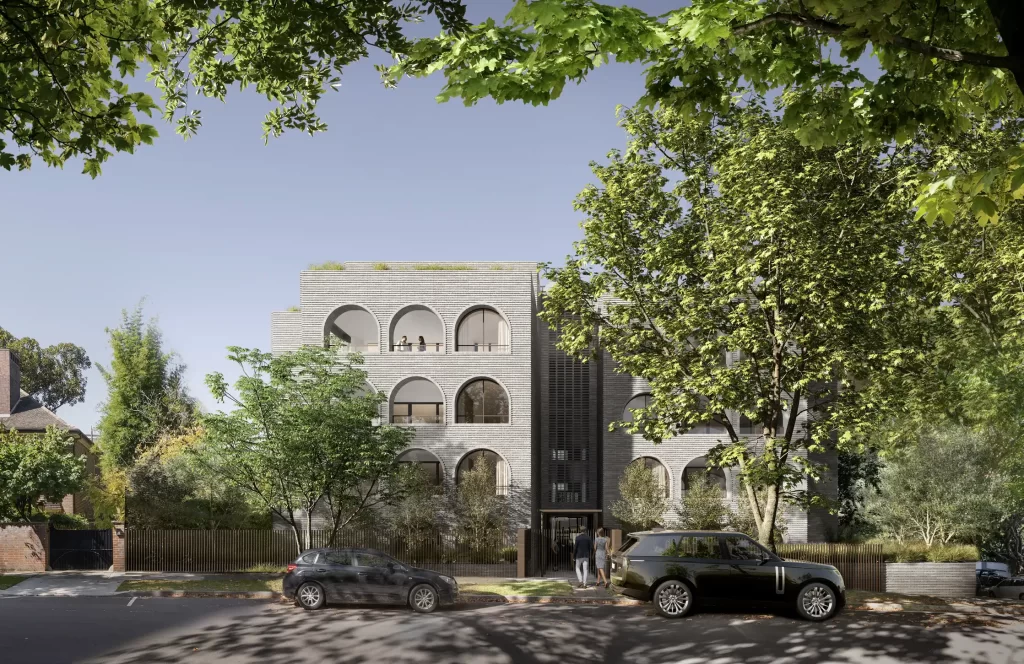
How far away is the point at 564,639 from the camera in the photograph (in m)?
15.5

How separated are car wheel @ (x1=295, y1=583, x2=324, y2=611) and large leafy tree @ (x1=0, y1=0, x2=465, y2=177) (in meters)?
12.4

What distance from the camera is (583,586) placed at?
23922 millimetres

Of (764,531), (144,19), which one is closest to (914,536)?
(764,531)

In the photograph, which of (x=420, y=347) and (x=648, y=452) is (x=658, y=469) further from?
(x=420, y=347)

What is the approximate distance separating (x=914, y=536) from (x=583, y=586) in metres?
12.2

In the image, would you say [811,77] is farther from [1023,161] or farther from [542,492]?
[542,492]

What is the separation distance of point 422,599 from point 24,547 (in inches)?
679

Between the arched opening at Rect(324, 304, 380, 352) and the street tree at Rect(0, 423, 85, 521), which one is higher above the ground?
the arched opening at Rect(324, 304, 380, 352)

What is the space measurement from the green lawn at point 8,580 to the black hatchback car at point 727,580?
17.8 meters

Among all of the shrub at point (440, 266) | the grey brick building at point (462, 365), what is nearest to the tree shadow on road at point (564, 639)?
the grey brick building at point (462, 365)

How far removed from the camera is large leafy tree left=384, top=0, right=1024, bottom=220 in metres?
6.39

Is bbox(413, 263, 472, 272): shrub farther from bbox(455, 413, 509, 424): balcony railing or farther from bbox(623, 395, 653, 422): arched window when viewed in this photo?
bbox(623, 395, 653, 422): arched window

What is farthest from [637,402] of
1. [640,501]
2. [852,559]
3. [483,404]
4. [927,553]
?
[927,553]

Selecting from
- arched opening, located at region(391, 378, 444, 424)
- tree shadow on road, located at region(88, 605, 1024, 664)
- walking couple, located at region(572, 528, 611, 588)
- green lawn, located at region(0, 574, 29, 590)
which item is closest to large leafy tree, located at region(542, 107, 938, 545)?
tree shadow on road, located at region(88, 605, 1024, 664)
